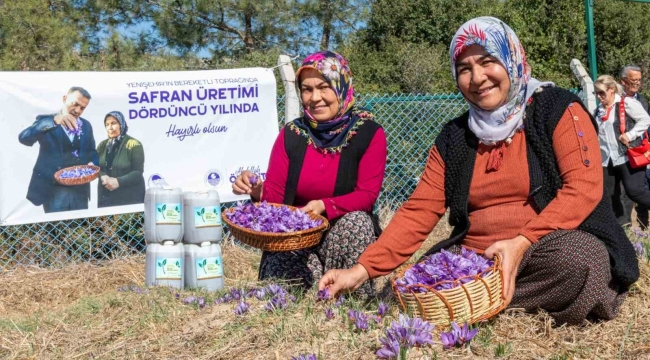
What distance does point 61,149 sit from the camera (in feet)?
19.0

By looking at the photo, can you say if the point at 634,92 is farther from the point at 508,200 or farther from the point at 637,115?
the point at 508,200

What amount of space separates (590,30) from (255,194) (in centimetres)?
581

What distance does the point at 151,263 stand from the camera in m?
4.81

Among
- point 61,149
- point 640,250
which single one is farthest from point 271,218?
Answer: point 61,149

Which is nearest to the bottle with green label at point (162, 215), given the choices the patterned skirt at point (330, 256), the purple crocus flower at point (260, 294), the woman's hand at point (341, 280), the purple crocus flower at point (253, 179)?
the patterned skirt at point (330, 256)

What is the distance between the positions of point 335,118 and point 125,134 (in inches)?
101

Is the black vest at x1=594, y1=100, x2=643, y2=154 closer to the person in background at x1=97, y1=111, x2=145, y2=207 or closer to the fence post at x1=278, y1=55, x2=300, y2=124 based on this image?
the fence post at x1=278, y1=55, x2=300, y2=124

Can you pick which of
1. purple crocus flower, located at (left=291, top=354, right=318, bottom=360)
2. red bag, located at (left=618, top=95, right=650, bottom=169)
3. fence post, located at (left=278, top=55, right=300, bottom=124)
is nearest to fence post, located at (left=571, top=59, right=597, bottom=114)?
red bag, located at (left=618, top=95, right=650, bottom=169)

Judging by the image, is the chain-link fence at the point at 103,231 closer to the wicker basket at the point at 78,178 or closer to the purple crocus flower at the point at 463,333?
the wicker basket at the point at 78,178

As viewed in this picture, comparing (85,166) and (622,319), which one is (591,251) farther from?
(85,166)

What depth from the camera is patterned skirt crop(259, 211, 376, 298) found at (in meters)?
3.89

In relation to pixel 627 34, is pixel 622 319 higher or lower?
lower

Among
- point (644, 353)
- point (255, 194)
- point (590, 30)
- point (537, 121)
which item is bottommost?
point (644, 353)

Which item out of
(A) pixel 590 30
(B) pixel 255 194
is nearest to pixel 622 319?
(B) pixel 255 194
